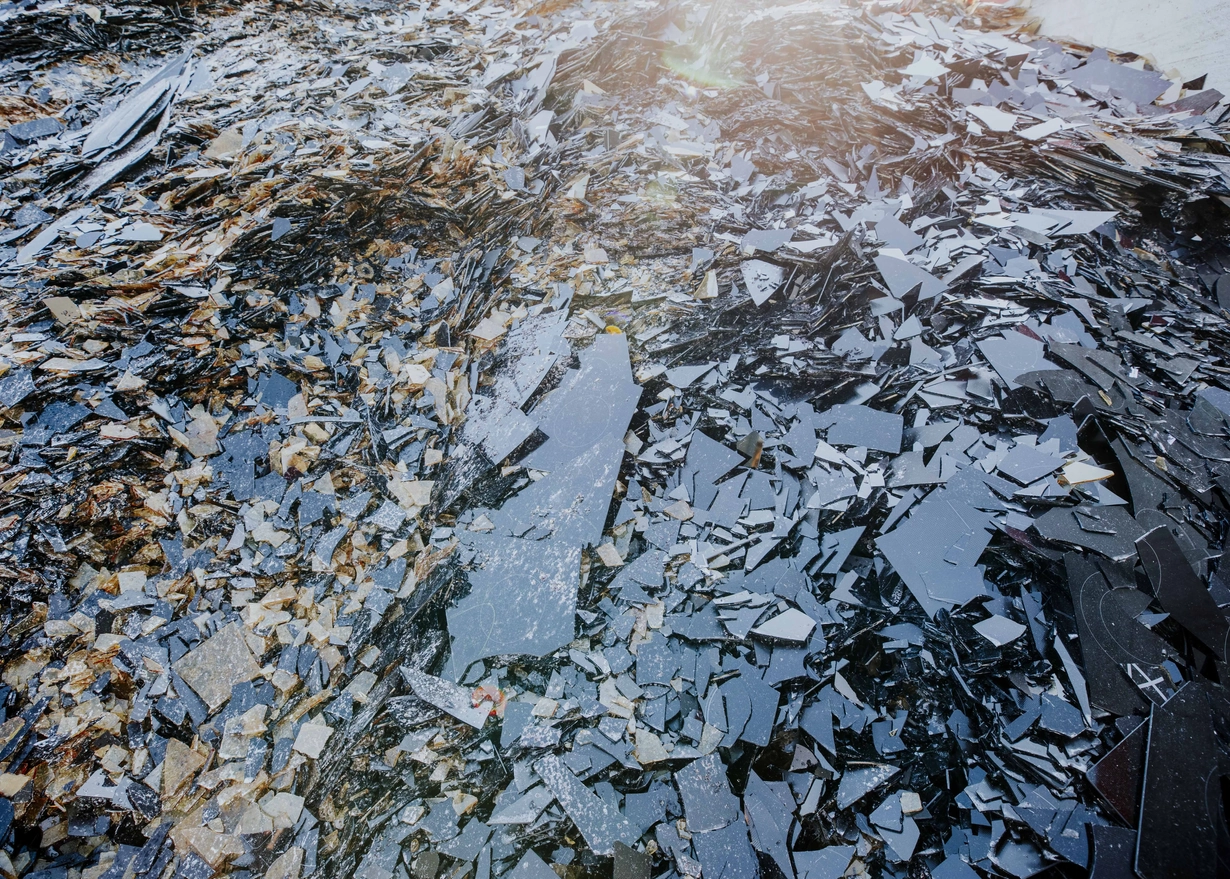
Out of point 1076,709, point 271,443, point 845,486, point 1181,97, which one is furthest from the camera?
point 1181,97

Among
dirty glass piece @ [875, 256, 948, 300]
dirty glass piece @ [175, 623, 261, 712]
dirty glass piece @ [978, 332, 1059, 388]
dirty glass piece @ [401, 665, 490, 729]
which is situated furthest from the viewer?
dirty glass piece @ [875, 256, 948, 300]

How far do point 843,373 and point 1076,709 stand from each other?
6.72 ft

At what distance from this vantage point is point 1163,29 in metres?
5.34

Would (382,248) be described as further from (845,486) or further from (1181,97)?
(1181,97)

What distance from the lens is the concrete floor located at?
491cm

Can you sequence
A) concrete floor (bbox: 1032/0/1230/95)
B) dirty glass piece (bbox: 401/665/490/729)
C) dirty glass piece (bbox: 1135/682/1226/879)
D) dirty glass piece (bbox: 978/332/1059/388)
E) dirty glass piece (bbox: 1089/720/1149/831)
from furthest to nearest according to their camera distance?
1. concrete floor (bbox: 1032/0/1230/95)
2. dirty glass piece (bbox: 978/332/1059/388)
3. dirty glass piece (bbox: 401/665/490/729)
4. dirty glass piece (bbox: 1089/720/1149/831)
5. dirty glass piece (bbox: 1135/682/1226/879)

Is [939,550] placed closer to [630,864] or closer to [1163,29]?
[630,864]

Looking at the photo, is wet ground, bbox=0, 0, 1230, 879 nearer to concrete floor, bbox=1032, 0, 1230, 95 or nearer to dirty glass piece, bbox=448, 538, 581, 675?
dirty glass piece, bbox=448, 538, 581, 675

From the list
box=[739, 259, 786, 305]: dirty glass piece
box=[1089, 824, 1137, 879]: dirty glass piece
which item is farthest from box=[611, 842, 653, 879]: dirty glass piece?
box=[739, 259, 786, 305]: dirty glass piece

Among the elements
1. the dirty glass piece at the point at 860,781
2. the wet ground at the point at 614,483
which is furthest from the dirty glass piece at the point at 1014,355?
the dirty glass piece at the point at 860,781

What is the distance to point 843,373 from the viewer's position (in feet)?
11.2

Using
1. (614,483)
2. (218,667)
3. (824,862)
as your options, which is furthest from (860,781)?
(218,667)

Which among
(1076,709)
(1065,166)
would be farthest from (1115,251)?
(1076,709)

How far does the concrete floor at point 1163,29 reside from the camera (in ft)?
16.1
